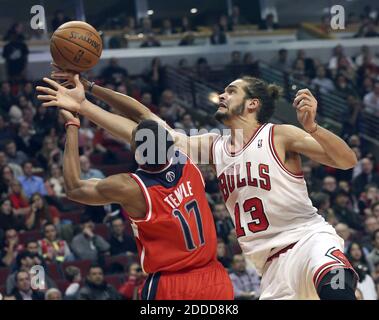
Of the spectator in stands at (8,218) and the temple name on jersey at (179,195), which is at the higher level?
the temple name on jersey at (179,195)

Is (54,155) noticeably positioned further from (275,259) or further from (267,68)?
(275,259)

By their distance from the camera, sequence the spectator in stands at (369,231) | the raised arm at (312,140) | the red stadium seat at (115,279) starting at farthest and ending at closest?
the spectator in stands at (369,231), the red stadium seat at (115,279), the raised arm at (312,140)

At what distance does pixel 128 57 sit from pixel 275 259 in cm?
1093

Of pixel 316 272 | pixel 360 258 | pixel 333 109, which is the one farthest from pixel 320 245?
pixel 333 109

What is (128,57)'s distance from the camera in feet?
52.9

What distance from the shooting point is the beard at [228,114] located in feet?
19.0

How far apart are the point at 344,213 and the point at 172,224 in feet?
23.5

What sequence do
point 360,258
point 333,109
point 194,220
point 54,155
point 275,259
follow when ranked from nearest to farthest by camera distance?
→ point 194,220 < point 275,259 < point 360,258 < point 54,155 < point 333,109

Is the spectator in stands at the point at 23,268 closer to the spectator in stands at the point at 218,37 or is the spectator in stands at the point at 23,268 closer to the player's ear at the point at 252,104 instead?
the player's ear at the point at 252,104

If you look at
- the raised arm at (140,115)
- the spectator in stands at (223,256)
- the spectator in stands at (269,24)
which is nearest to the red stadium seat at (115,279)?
the spectator in stands at (223,256)

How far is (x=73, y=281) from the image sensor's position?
9.88m

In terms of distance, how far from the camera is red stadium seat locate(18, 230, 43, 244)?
10.5 metres

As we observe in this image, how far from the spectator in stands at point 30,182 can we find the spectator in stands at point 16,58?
11.3 ft

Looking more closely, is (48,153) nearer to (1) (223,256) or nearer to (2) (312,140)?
(1) (223,256)
